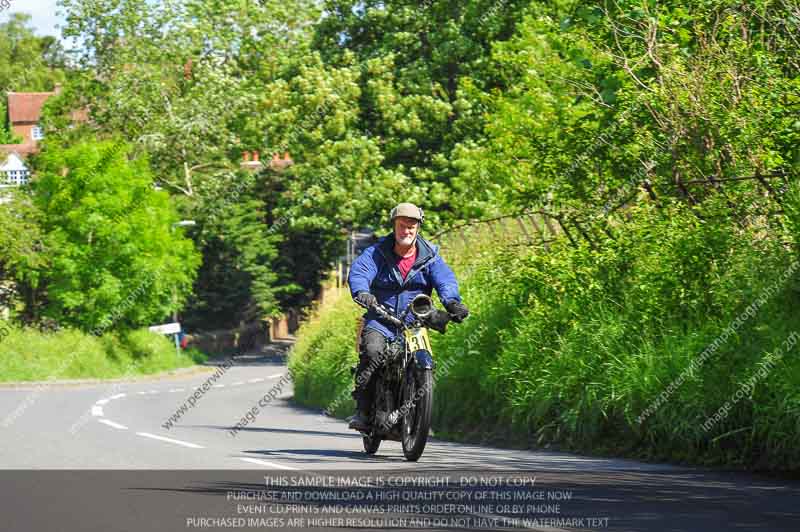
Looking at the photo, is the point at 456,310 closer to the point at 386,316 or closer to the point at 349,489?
the point at 386,316

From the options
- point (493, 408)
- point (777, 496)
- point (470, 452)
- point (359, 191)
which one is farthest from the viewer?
point (359, 191)

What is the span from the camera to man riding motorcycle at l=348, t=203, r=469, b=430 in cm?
1081

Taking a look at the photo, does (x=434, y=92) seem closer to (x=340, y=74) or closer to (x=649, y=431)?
(x=340, y=74)

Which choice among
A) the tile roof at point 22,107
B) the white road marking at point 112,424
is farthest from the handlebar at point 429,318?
the tile roof at point 22,107

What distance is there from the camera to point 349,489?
336 inches

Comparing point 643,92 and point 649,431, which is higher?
point 643,92

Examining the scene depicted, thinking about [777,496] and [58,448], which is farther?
[58,448]

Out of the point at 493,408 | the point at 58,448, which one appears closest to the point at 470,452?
the point at 493,408

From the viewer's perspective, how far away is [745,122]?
13.1m

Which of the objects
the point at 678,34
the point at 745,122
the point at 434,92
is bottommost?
the point at 745,122

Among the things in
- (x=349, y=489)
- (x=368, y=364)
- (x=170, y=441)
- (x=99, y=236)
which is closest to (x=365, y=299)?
(x=368, y=364)

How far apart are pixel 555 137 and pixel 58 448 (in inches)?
270

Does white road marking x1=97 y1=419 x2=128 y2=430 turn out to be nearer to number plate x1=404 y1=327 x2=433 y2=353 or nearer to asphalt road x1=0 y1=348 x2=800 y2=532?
asphalt road x1=0 y1=348 x2=800 y2=532

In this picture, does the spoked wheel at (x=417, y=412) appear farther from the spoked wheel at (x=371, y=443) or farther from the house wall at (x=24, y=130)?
the house wall at (x=24, y=130)
